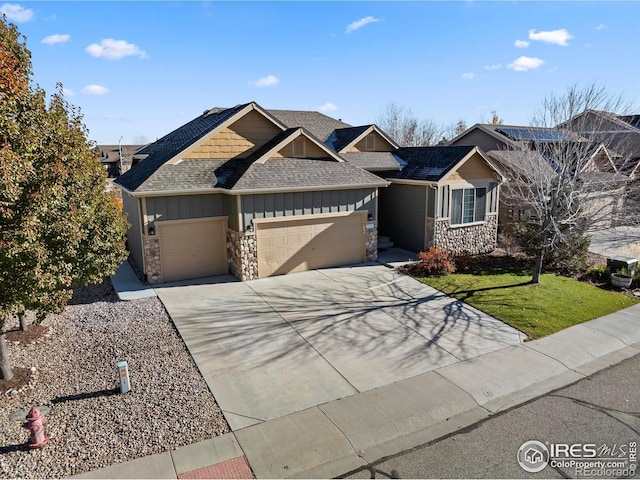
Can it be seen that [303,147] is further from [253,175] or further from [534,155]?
[534,155]

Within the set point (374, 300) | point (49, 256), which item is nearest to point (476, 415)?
point (374, 300)

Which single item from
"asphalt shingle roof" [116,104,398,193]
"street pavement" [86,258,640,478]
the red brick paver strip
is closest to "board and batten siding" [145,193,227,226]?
"asphalt shingle roof" [116,104,398,193]

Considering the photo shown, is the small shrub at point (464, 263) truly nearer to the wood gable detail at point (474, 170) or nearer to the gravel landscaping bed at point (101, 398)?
the wood gable detail at point (474, 170)

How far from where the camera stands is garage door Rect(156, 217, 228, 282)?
1454 centimetres

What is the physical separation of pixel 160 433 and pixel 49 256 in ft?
12.0

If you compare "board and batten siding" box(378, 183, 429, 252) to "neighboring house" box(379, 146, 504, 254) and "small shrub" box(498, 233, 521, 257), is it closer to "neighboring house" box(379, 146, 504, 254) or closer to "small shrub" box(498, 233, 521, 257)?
"neighboring house" box(379, 146, 504, 254)

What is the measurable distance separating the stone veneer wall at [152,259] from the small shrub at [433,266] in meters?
8.82

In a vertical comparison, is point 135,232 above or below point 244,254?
above

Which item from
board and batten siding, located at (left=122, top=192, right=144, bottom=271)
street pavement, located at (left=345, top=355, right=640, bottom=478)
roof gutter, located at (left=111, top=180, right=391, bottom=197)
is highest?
roof gutter, located at (left=111, top=180, right=391, bottom=197)

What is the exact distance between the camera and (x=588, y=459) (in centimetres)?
651

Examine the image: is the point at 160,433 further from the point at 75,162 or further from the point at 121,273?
the point at 121,273

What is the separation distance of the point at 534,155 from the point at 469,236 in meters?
4.55

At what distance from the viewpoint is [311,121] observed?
2444 cm

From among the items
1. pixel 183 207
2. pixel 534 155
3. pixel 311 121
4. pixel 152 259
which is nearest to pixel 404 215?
pixel 534 155
